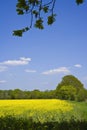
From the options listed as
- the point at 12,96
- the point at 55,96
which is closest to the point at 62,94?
the point at 55,96

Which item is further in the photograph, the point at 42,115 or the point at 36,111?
the point at 36,111

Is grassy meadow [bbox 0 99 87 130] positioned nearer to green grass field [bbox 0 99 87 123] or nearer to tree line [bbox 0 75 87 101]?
green grass field [bbox 0 99 87 123]

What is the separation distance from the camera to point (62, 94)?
94875 millimetres

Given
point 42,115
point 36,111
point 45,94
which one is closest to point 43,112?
point 36,111

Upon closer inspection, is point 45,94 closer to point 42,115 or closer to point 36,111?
point 36,111

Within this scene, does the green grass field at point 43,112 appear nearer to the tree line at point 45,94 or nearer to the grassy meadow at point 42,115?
the grassy meadow at point 42,115

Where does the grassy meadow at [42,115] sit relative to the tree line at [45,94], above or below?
below

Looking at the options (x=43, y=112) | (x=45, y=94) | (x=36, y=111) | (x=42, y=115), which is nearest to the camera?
(x=42, y=115)

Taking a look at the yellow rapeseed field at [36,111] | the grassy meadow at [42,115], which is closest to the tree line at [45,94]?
the yellow rapeseed field at [36,111]

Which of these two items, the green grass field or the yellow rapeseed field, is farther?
the yellow rapeseed field

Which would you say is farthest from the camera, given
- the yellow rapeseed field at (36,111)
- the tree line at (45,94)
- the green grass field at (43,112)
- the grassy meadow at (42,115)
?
the tree line at (45,94)

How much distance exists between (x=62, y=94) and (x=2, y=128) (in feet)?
278

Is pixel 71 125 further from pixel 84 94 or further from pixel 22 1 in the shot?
pixel 84 94

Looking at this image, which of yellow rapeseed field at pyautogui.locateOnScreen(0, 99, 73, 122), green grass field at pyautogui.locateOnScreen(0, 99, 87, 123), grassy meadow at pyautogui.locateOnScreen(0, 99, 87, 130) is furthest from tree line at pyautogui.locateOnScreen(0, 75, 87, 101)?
grassy meadow at pyautogui.locateOnScreen(0, 99, 87, 130)
